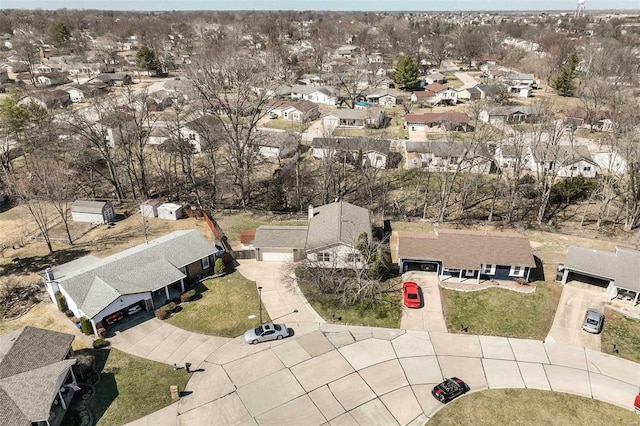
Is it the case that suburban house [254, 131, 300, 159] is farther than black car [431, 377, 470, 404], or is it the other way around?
suburban house [254, 131, 300, 159]

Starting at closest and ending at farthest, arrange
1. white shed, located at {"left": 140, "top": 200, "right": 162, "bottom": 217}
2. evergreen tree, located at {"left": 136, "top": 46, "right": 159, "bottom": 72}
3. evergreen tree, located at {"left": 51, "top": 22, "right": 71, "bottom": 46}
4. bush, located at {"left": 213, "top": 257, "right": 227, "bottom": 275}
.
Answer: bush, located at {"left": 213, "top": 257, "right": 227, "bottom": 275}, white shed, located at {"left": 140, "top": 200, "right": 162, "bottom": 217}, evergreen tree, located at {"left": 136, "top": 46, "right": 159, "bottom": 72}, evergreen tree, located at {"left": 51, "top": 22, "right": 71, "bottom": 46}

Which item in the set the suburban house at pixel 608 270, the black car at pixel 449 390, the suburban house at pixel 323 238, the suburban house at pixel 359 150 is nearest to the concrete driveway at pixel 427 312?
the black car at pixel 449 390

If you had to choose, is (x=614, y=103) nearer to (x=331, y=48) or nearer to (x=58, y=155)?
(x=58, y=155)

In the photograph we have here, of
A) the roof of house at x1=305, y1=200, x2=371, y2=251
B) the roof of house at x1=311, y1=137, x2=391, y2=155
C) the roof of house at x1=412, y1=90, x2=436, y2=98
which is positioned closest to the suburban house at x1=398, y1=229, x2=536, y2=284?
the roof of house at x1=305, y1=200, x2=371, y2=251

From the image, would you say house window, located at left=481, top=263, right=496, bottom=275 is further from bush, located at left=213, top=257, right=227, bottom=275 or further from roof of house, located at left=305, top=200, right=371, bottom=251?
bush, located at left=213, top=257, right=227, bottom=275

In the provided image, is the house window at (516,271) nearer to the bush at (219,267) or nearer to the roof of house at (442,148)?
the roof of house at (442,148)

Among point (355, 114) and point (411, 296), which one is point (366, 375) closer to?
point (411, 296)

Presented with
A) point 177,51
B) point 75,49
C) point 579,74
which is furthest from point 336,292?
point 75,49
